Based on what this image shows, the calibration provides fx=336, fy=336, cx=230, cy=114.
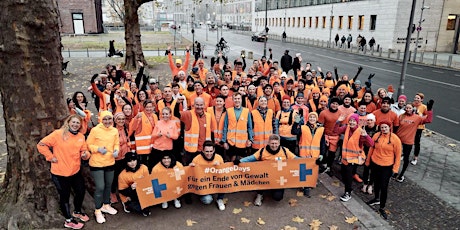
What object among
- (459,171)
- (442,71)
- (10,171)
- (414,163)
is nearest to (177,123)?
(10,171)

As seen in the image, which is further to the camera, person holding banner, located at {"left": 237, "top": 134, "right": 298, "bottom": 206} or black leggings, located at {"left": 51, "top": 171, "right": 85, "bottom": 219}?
person holding banner, located at {"left": 237, "top": 134, "right": 298, "bottom": 206}

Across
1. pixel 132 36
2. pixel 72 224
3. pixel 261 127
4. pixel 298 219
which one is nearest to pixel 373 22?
pixel 132 36

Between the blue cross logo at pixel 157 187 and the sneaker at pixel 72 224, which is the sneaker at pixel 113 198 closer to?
the sneaker at pixel 72 224

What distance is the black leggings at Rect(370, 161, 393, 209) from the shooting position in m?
5.90

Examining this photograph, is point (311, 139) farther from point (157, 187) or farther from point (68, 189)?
point (68, 189)

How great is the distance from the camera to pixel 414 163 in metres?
8.13

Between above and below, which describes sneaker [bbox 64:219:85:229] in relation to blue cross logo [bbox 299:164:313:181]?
below

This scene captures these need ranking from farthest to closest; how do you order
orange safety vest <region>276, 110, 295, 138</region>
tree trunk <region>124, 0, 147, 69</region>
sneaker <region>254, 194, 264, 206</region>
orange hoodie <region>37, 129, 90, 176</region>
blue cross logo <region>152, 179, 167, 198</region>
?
tree trunk <region>124, 0, 147, 69</region>
orange safety vest <region>276, 110, 295, 138</region>
sneaker <region>254, 194, 264, 206</region>
blue cross logo <region>152, 179, 167, 198</region>
orange hoodie <region>37, 129, 90, 176</region>

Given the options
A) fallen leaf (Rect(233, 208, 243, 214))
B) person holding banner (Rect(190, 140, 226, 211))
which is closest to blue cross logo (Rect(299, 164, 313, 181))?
fallen leaf (Rect(233, 208, 243, 214))

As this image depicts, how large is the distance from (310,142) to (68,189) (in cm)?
438

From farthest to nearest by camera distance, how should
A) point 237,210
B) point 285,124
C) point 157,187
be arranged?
point 285,124, point 237,210, point 157,187

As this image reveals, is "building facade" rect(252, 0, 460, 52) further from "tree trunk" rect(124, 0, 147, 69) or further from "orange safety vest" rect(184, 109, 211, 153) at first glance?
"orange safety vest" rect(184, 109, 211, 153)

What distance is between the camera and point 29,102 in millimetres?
5121

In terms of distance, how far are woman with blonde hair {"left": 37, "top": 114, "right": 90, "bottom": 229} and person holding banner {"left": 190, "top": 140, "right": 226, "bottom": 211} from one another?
1.85m
